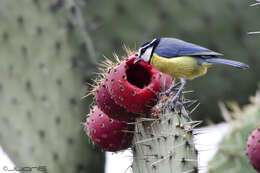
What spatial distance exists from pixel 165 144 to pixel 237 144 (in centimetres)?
139

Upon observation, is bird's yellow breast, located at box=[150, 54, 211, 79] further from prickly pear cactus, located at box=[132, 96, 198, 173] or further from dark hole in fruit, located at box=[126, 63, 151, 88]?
prickly pear cactus, located at box=[132, 96, 198, 173]

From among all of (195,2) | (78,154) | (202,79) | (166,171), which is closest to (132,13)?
(195,2)

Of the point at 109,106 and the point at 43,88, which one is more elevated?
the point at 43,88

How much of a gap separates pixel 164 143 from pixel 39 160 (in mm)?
1630

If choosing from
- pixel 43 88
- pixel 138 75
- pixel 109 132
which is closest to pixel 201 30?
pixel 43 88

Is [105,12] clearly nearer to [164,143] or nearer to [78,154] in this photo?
[78,154]

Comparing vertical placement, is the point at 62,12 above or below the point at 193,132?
above

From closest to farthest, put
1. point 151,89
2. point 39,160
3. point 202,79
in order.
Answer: point 151,89
point 39,160
point 202,79

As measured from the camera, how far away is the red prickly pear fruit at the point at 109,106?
171 cm

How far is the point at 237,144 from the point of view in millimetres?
2922

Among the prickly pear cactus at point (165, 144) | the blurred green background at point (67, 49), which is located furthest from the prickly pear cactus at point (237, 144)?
the prickly pear cactus at point (165, 144)

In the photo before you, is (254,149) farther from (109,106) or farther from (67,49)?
(67,49)

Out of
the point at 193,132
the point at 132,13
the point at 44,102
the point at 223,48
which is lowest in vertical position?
the point at 193,132

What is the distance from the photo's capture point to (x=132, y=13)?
3.38 meters
